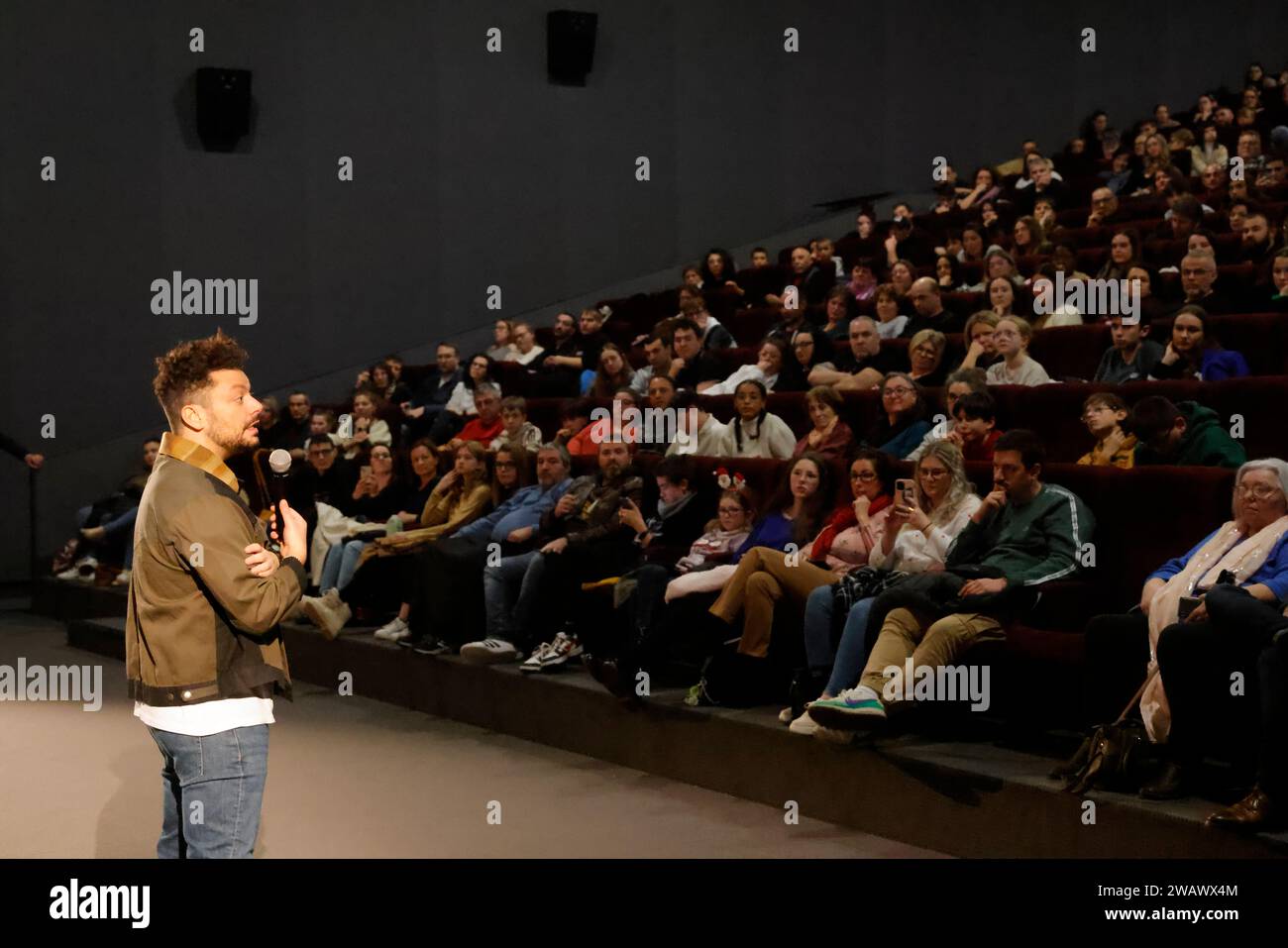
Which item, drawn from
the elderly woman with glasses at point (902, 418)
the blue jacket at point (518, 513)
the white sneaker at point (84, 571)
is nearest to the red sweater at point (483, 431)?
the blue jacket at point (518, 513)

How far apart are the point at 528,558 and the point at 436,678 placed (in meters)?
0.48

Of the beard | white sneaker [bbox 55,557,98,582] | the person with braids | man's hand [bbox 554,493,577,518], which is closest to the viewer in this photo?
the beard

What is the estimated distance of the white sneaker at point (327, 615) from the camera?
16.5ft

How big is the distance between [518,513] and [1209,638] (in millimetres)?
2471

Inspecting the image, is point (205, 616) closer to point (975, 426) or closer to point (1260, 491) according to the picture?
point (1260, 491)

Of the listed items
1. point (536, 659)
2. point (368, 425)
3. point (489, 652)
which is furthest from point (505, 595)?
point (368, 425)

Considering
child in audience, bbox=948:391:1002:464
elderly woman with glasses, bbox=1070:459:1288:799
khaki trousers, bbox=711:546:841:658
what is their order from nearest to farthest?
elderly woman with glasses, bbox=1070:459:1288:799 → khaki trousers, bbox=711:546:841:658 → child in audience, bbox=948:391:1002:464

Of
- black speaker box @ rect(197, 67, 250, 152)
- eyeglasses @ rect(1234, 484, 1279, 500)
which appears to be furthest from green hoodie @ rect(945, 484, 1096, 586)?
black speaker box @ rect(197, 67, 250, 152)

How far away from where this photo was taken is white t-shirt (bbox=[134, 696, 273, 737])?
72.7 inches

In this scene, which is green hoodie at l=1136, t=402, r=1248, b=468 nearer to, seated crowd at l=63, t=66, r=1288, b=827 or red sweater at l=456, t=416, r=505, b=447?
seated crowd at l=63, t=66, r=1288, b=827

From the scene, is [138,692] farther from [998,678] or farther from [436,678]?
[436,678]

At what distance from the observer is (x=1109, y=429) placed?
12.5 ft
